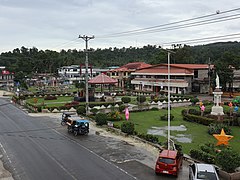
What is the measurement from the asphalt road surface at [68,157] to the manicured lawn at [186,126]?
4425 mm

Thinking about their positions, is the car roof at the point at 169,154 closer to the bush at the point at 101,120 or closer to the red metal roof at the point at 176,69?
the bush at the point at 101,120

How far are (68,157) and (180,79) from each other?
5448 cm

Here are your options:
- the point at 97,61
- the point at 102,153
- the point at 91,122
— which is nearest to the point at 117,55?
the point at 97,61

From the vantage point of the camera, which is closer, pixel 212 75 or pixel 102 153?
pixel 102 153

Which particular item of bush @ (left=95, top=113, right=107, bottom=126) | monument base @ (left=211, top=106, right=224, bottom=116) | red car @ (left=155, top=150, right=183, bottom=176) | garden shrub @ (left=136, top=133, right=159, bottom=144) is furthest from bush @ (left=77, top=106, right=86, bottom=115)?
red car @ (left=155, top=150, right=183, bottom=176)

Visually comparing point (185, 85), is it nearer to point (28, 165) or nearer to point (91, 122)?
point (91, 122)

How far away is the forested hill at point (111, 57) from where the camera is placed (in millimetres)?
101812

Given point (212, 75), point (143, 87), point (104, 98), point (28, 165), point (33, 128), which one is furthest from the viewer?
point (143, 87)

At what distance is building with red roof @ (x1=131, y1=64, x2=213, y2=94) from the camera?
69.4 metres

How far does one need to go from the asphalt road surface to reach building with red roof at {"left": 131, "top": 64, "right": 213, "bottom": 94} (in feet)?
140

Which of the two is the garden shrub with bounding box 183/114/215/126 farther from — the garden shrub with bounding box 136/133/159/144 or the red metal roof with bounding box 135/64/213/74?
the red metal roof with bounding box 135/64/213/74

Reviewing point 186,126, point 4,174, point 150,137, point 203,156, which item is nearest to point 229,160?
point 203,156

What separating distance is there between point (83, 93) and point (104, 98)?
4828 mm

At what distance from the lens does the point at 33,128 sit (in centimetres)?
3041
